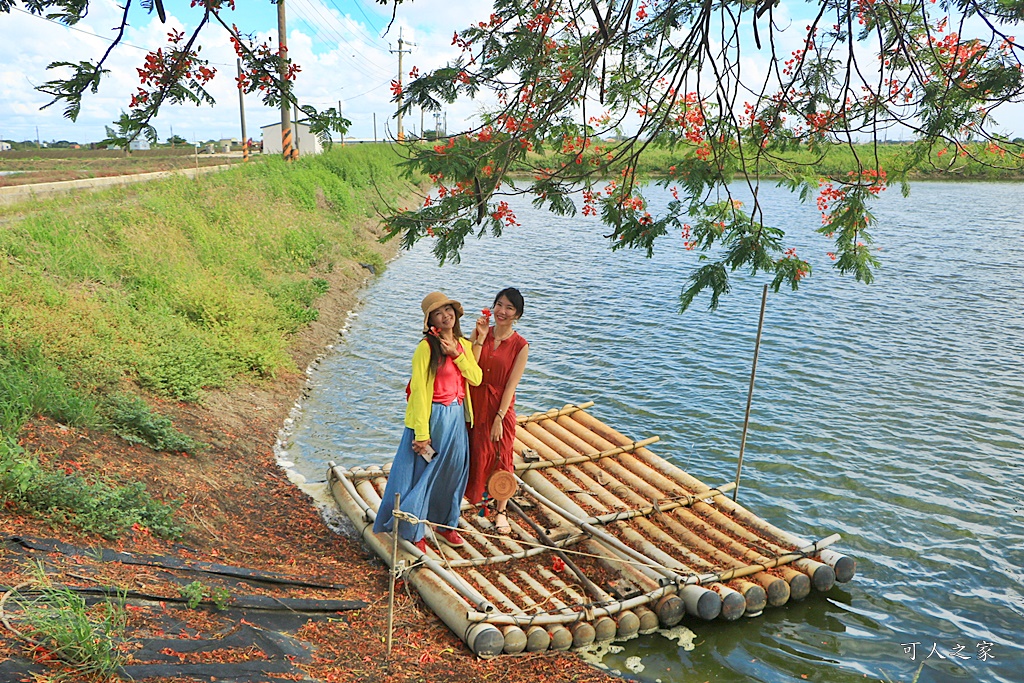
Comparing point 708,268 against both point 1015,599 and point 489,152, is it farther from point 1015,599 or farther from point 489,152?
point 1015,599

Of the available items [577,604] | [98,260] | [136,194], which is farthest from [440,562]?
[136,194]

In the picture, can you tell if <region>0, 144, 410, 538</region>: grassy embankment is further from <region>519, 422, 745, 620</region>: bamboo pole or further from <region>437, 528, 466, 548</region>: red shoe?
<region>519, 422, 745, 620</region>: bamboo pole

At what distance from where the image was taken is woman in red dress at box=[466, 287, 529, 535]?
20.2 feet

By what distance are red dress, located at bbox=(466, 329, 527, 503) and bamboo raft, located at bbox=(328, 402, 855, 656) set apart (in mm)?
463

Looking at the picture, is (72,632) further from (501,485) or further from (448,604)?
(501,485)

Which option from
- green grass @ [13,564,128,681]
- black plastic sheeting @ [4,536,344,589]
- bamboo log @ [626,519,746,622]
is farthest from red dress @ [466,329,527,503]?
green grass @ [13,564,128,681]

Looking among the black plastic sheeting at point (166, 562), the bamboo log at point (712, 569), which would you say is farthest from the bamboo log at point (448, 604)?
the bamboo log at point (712, 569)

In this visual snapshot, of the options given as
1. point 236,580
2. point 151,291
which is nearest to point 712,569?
point 236,580

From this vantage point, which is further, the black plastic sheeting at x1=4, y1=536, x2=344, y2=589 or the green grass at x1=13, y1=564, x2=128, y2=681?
the black plastic sheeting at x1=4, y1=536, x2=344, y2=589

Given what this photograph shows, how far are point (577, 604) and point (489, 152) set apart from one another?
119 inches

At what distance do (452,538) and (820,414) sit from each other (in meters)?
6.30

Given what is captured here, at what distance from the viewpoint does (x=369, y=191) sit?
27.8 metres

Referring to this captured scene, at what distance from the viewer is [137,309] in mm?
10523

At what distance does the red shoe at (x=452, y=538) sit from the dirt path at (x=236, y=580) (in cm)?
51
